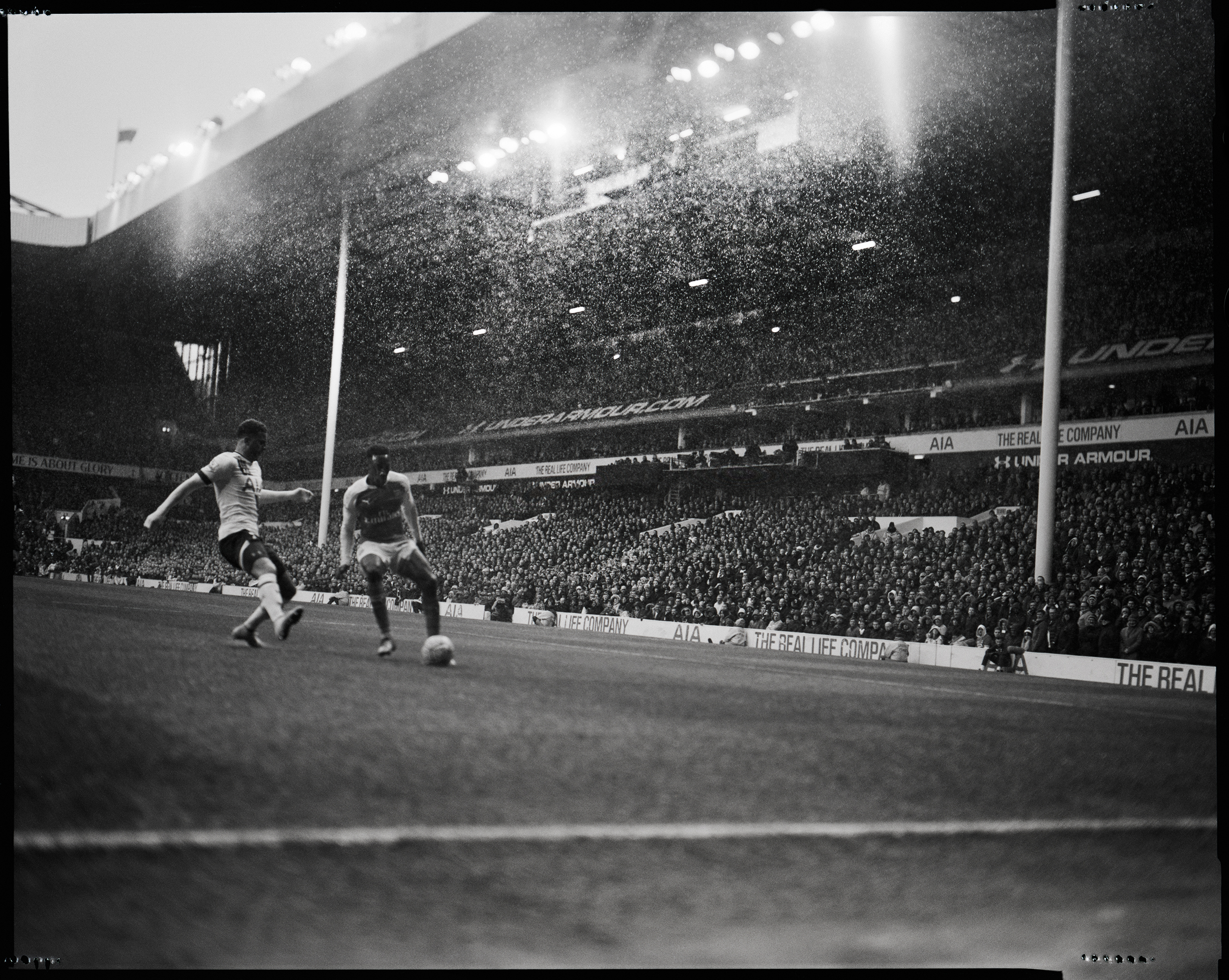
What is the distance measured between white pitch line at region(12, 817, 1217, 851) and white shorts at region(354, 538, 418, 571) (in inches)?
134

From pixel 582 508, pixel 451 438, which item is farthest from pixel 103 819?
pixel 582 508

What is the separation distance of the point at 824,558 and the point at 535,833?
40.8 feet

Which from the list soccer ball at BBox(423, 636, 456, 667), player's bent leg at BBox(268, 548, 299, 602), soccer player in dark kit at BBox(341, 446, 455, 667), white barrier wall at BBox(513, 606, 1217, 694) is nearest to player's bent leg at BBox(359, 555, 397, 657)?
soccer player in dark kit at BBox(341, 446, 455, 667)

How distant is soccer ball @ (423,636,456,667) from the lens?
19.7ft

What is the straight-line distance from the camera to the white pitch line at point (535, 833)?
2.53 meters

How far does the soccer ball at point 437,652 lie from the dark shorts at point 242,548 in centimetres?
107

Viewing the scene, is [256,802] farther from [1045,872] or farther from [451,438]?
[451,438]

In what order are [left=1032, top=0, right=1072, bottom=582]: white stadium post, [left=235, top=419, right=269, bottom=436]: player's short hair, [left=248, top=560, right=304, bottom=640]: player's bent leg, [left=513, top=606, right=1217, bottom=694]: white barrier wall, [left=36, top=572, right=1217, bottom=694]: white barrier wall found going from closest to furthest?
1. [left=248, top=560, right=304, bottom=640]: player's bent leg
2. [left=235, top=419, right=269, bottom=436]: player's short hair
3. [left=36, top=572, right=1217, bottom=694]: white barrier wall
4. [left=513, top=606, right=1217, bottom=694]: white barrier wall
5. [left=1032, top=0, right=1072, bottom=582]: white stadium post

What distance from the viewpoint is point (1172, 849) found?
3.49 m

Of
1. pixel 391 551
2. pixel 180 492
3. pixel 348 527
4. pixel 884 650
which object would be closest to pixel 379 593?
pixel 391 551

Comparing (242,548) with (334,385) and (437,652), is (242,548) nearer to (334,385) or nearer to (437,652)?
(437,652)

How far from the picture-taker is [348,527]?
20.0 ft

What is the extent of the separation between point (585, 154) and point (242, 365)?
19.7 ft

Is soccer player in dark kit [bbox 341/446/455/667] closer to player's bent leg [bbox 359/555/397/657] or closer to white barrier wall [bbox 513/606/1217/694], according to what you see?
player's bent leg [bbox 359/555/397/657]
